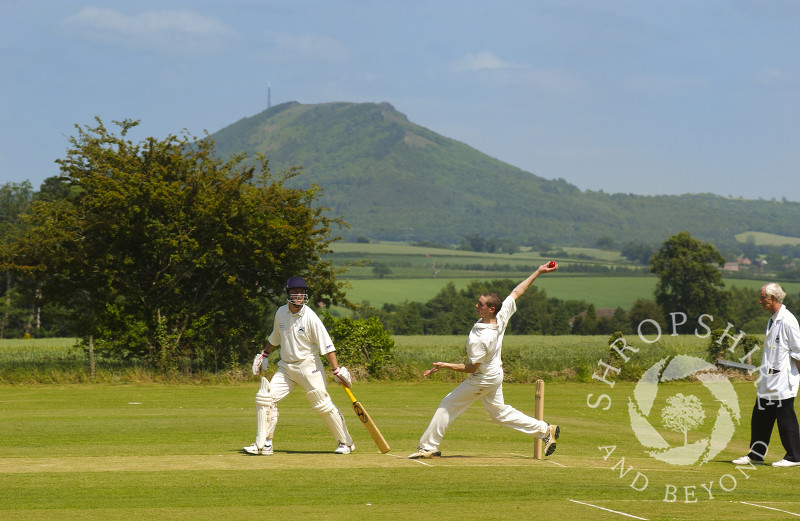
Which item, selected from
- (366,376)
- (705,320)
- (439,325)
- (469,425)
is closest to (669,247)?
(705,320)

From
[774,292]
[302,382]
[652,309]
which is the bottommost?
[652,309]

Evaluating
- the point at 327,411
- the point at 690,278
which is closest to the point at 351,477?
the point at 327,411

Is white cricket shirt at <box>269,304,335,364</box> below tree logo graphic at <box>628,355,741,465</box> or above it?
above

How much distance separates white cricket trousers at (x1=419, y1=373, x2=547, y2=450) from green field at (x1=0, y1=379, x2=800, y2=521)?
0.37m

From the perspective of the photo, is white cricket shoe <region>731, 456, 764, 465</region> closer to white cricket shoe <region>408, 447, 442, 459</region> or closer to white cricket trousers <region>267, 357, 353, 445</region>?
white cricket shoe <region>408, 447, 442, 459</region>

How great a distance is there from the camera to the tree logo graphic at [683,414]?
50.4ft

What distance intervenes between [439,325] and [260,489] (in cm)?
9089

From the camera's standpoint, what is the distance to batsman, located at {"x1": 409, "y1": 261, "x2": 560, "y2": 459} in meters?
12.1

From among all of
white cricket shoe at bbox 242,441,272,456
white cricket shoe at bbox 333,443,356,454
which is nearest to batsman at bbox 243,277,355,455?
white cricket shoe at bbox 242,441,272,456

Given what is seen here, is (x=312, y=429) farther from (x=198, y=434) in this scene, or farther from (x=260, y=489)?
(x=260, y=489)

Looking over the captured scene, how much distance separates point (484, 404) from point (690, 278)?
272 ft

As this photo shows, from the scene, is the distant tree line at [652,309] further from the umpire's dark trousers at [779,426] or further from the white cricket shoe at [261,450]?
the white cricket shoe at [261,450]

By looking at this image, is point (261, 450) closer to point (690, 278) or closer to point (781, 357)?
point (781, 357)

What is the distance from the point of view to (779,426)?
12.8 meters
